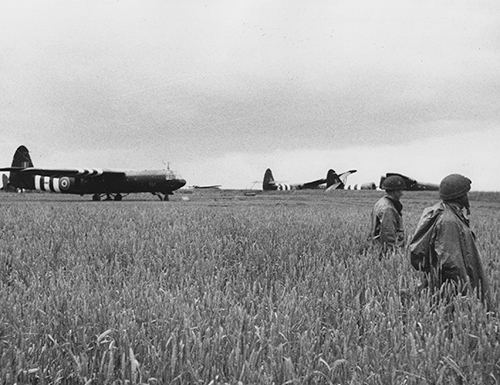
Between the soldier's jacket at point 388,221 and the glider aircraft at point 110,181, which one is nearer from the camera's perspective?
the soldier's jacket at point 388,221

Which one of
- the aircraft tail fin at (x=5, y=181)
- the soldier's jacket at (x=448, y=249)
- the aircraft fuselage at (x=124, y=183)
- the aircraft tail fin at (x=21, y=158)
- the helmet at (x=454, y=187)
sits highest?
the aircraft tail fin at (x=21, y=158)

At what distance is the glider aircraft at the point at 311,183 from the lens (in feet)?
228

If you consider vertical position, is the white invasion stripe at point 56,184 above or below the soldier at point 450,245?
above

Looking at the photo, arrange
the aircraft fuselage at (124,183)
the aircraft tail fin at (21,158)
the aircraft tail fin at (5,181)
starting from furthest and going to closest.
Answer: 1. the aircraft tail fin at (5,181)
2. the aircraft tail fin at (21,158)
3. the aircraft fuselage at (124,183)

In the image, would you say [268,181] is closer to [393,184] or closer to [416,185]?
[416,185]

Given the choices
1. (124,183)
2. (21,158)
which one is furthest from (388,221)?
(21,158)

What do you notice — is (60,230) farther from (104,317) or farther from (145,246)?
(104,317)

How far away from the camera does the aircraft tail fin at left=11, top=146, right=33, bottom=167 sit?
47.9 meters

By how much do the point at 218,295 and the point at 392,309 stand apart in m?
1.22

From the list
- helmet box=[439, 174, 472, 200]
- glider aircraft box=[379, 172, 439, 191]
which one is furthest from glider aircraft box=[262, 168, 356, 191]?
helmet box=[439, 174, 472, 200]

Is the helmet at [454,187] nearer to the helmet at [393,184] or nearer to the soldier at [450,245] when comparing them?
the soldier at [450,245]

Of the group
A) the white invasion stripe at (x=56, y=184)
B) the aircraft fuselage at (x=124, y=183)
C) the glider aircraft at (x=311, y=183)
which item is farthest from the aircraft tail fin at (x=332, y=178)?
the white invasion stripe at (x=56, y=184)

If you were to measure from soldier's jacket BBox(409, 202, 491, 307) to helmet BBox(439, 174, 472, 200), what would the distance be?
0.26 ft

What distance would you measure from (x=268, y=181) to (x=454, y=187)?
77.6 m
